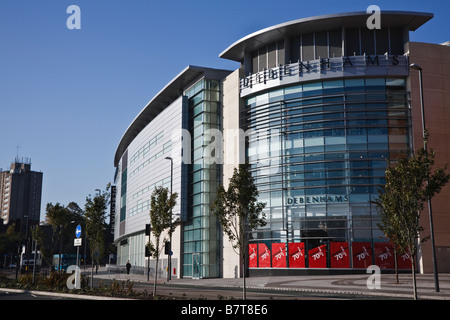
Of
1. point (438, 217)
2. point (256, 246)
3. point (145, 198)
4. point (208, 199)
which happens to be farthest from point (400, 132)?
point (145, 198)

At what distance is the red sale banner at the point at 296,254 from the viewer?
42.4 meters

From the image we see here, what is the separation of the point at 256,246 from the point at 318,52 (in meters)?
18.3

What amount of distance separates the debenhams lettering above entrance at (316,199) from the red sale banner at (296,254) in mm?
3531

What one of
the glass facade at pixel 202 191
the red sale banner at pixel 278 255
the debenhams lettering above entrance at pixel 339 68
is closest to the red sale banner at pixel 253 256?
the red sale banner at pixel 278 255

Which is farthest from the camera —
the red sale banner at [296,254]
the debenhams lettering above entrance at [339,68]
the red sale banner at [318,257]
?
the debenhams lettering above entrance at [339,68]

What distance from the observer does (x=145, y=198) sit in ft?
219

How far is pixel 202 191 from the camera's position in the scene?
50.5m

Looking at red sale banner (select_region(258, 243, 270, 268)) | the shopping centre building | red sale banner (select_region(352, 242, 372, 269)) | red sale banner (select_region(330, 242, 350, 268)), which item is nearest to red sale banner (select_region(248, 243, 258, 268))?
the shopping centre building

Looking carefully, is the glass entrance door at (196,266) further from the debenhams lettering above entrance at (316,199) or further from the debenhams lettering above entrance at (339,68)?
the debenhams lettering above entrance at (339,68)

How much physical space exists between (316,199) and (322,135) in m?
5.49

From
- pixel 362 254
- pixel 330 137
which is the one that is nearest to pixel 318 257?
pixel 362 254

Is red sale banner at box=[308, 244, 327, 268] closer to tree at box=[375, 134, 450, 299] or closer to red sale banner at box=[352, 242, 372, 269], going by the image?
red sale banner at box=[352, 242, 372, 269]

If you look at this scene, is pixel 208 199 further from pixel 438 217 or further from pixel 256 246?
pixel 438 217

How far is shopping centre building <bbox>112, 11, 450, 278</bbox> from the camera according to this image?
136 ft
